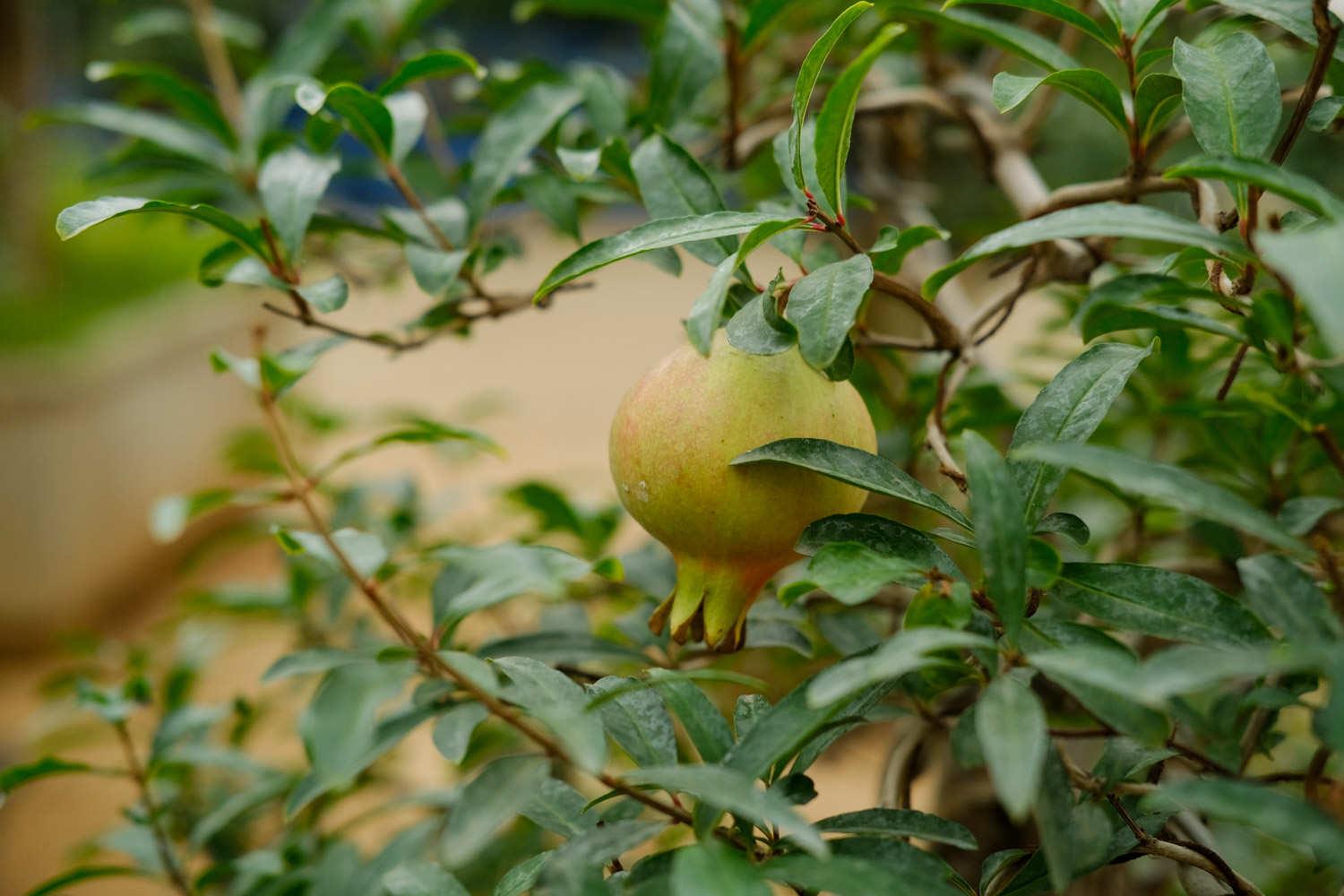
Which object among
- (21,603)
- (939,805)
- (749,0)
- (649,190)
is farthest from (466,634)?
(21,603)

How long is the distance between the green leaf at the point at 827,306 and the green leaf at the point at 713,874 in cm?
16

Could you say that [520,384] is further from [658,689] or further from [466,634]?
[658,689]

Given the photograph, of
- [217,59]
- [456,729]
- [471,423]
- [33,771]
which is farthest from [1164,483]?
[471,423]

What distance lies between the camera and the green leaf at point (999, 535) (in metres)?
0.35

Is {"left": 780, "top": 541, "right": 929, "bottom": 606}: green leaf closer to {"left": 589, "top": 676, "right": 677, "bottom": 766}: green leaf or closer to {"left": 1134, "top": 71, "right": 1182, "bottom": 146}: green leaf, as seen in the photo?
{"left": 589, "top": 676, "right": 677, "bottom": 766}: green leaf

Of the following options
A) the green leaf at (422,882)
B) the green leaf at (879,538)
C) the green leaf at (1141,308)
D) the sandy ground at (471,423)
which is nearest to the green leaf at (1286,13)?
the green leaf at (1141,308)

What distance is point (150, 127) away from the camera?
2.46 ft

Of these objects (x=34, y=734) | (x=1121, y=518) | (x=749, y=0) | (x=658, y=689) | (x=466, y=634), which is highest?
(x=749, y=0)

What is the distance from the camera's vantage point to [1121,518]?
97cm

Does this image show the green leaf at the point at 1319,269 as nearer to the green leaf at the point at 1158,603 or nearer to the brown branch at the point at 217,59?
the green leaf at the point at 1158,603

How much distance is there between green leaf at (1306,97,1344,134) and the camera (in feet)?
1.40

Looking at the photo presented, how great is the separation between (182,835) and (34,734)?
239mm

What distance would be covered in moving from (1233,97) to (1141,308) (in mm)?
99

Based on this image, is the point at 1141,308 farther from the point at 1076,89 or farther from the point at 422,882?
the point at 422,882
